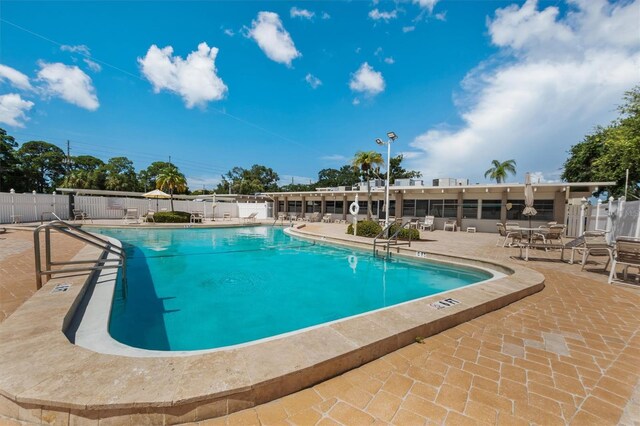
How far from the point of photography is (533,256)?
7.76 meters

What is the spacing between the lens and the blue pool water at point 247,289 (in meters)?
3.84

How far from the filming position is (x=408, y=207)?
1869 centimetres

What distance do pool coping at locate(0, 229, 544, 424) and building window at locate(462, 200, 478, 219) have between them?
50.9ft

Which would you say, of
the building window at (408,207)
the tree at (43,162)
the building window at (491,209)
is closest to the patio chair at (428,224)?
the building window at (408,207)

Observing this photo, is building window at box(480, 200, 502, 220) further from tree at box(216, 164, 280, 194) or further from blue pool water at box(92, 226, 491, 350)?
tree at box(216, 164, 280, 194)

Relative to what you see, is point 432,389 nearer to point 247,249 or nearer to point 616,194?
point 247,249

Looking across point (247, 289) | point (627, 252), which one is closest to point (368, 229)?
point (247, 289)

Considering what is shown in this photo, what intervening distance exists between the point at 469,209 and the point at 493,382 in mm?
16303

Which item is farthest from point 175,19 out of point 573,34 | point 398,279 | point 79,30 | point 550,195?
point 550,195

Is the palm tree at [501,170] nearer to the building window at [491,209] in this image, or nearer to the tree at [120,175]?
the building window at [491,209]

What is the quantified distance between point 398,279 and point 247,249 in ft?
19.2

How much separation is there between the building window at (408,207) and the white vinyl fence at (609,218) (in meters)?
7.96

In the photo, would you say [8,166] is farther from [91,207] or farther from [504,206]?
[504,206]

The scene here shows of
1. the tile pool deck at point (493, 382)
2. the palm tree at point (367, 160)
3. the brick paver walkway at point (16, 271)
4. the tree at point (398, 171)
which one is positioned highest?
the tree at point (398, 171)
